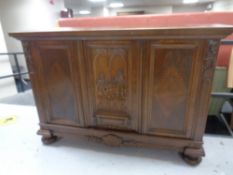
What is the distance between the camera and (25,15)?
156 inches

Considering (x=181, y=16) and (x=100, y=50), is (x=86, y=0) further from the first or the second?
(x=100, y=50)

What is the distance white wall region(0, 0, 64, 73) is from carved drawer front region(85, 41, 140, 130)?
3301 mm

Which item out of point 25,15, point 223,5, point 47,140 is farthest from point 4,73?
point 223,5

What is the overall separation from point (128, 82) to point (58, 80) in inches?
20.5

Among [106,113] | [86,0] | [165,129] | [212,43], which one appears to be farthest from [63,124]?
[86,0]

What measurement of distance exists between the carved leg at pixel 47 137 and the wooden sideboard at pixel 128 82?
0.44 ft

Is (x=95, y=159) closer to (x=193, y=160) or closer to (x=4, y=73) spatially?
(x=193, y=160)

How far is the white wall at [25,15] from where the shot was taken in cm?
390

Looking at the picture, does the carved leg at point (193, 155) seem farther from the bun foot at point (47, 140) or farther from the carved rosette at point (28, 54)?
the carved rosette at point (28, 54)

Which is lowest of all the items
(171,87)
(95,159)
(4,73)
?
(95,159)

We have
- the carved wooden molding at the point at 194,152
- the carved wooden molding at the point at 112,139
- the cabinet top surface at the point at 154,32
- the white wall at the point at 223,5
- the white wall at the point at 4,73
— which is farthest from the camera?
the white wall at the point at 223,5

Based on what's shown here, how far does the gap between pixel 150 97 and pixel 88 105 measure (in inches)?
18.0

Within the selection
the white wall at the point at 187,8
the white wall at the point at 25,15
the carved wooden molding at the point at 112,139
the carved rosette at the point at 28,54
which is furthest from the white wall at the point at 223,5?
the carved rosette at the point at 28,54

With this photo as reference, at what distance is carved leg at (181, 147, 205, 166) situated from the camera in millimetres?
1141
